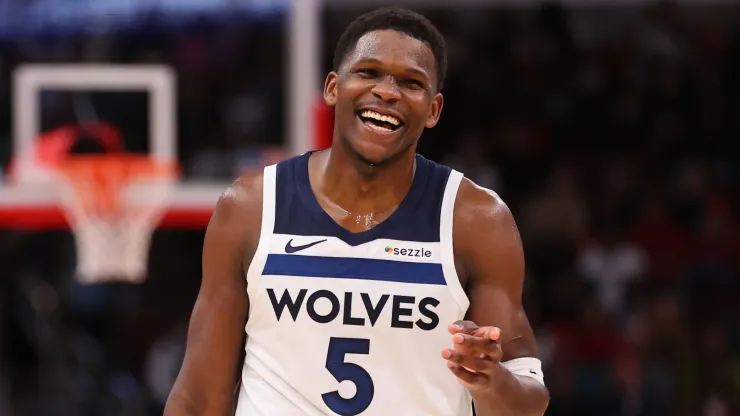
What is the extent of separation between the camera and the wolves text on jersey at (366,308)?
2959 mm

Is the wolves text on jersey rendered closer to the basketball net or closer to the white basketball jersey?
the white basketball jersey

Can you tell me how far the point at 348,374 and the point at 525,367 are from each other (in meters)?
0.45

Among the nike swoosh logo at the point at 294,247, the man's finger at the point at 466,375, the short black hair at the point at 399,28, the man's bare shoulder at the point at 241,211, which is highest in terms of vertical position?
the short black hair at the point at 399,28

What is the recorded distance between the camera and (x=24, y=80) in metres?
7.02

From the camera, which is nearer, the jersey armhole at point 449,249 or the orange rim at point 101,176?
the jersey armhole at point 449,249

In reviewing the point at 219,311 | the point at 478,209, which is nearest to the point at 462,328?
the point at 478,209

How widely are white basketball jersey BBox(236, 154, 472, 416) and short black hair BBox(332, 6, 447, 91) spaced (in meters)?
0.44

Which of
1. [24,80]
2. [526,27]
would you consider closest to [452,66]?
[526,27]

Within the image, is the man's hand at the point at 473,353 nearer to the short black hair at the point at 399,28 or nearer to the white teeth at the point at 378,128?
the white teeth at the point at 378,128

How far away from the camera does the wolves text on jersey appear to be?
9.71 feet

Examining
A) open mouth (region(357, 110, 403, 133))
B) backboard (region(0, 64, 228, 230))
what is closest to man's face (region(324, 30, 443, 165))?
open mouth (region(357, 110, 403, 133))

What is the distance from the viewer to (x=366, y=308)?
2.96 meters

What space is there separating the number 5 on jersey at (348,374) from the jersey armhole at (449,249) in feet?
0.84

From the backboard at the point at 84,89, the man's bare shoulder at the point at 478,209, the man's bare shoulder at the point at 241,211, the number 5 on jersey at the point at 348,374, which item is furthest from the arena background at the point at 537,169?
the number 5 on jersey at the point at 348,374
